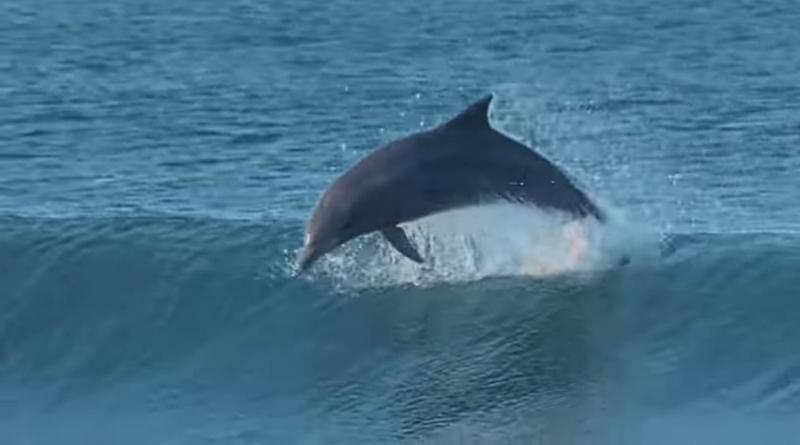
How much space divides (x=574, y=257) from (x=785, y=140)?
24.4 ft

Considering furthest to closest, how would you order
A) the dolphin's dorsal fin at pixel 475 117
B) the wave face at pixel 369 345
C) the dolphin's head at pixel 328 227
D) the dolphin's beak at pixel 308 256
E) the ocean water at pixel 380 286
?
the dolphin's dorsal fin at pixel 475 117
the dolphin's beak at pixel 308 256
the dolphin's head at pixel 328 227
the ocean water at pixel 380 286
the wave face at pixel 369 345

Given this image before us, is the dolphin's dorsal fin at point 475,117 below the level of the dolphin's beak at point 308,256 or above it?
above

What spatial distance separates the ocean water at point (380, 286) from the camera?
44.8 ft

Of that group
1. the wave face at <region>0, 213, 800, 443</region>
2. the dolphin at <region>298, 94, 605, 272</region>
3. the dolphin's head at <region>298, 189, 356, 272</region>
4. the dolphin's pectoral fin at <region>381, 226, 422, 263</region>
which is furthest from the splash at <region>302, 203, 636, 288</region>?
the dolphin's head at <region>298, 189, 356, 272</region>

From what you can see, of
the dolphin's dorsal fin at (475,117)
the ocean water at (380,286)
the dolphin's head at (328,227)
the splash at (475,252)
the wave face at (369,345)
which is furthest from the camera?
the splash at (475,252)

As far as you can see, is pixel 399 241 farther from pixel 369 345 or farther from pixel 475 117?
pixel 475 117

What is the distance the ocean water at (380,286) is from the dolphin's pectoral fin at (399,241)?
463mm

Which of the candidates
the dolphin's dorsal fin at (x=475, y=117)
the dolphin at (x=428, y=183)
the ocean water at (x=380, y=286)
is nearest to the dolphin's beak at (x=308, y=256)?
the dolphin at (x=428, y=183)

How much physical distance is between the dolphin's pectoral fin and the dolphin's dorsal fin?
0.83 metres

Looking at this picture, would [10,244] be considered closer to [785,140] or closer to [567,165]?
[567,165]

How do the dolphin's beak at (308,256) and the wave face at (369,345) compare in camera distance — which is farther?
the dolphin's beak at (308,256)

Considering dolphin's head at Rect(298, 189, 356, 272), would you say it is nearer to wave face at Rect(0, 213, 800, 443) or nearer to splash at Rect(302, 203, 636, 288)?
wave face at Rect(0, 213, 800, 443)

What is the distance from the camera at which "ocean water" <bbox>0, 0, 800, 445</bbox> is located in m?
13.7

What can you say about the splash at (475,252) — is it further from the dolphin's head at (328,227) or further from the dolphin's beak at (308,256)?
the dolphin's head at (328,227)
